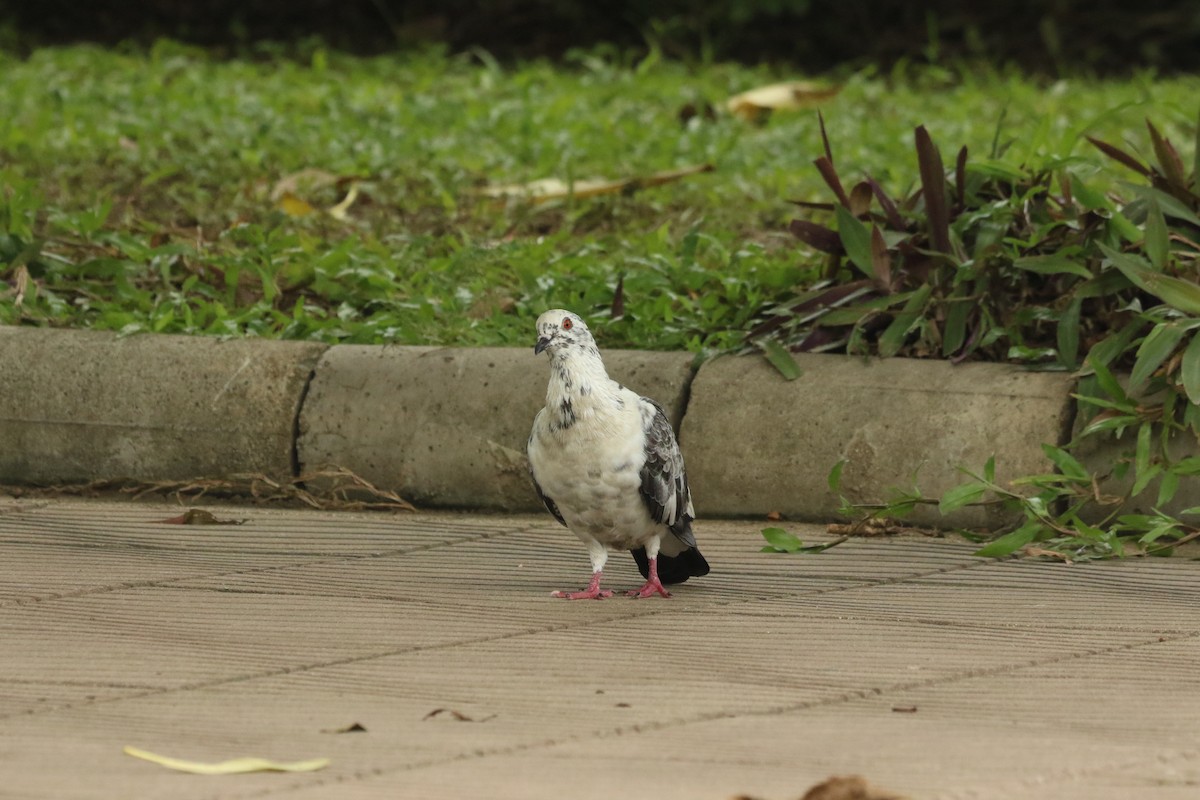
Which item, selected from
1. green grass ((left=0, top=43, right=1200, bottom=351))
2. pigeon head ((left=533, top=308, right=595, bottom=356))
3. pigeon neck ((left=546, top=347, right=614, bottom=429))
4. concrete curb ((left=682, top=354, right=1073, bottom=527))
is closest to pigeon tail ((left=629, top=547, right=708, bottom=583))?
pigeon neck ((left=546, top=347, right=614, bottom=429))

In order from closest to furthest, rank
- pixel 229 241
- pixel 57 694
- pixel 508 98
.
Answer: pixel 57 694, pixel 229 241, pixel 508 98

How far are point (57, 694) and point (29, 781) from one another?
58 centimetres

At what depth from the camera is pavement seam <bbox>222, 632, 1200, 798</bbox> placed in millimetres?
2766

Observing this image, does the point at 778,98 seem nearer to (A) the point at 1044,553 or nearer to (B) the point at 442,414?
(B) the point at 442,414

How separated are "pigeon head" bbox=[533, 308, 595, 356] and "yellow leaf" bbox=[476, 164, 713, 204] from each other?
3.35 metres

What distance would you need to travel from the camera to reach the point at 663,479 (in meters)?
4.21

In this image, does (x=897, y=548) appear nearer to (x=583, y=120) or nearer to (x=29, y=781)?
(x=29, y=781)

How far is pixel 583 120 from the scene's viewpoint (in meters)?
9.28

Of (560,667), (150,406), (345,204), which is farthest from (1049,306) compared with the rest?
(345,204)

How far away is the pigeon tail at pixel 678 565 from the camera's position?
14.5 ft

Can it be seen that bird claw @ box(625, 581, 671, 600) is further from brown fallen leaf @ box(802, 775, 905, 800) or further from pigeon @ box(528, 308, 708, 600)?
brown fallen leaf @ box(802, 775, 905, 800)

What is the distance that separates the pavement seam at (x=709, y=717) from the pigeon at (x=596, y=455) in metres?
0.96

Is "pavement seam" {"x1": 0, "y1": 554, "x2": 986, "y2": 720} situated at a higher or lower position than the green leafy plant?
lower

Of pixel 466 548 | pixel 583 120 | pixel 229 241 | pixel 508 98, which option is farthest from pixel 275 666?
pixel 508 98
